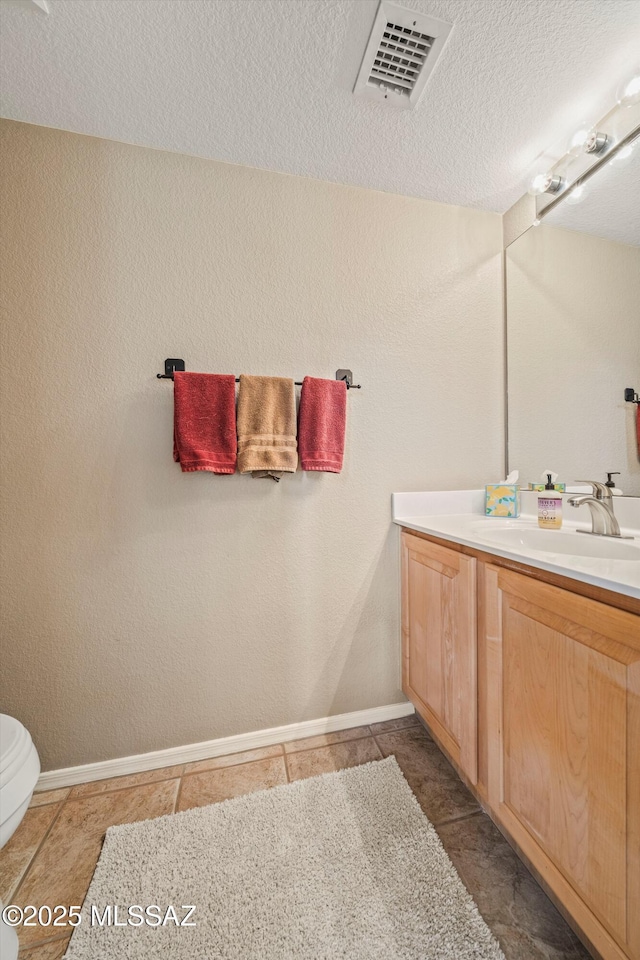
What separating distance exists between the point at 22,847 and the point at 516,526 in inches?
70.8

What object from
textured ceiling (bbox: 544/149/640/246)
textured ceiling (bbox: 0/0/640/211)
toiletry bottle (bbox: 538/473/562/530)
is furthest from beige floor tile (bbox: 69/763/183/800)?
textured ceiling (bbox: 544/149/640/246)

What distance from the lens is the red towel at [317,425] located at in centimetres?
137

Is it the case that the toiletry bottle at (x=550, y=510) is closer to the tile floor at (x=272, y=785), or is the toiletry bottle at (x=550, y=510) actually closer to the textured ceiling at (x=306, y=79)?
the tile floor at (x=272, y=785)

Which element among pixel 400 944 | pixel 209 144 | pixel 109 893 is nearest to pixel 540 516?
pixel 400 944

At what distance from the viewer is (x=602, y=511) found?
117 cm

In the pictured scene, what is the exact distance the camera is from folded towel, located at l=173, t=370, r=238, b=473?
1.25m

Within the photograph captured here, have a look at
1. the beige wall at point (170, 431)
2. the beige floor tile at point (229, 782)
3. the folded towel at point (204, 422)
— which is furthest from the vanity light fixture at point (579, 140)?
the beige floor tile at point (229, 782)

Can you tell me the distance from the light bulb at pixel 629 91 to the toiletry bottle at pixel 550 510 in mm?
1180

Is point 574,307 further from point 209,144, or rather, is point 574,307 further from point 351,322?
point 209,144

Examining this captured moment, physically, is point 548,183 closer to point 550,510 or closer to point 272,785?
point 550,510

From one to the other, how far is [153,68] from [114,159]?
32 cm

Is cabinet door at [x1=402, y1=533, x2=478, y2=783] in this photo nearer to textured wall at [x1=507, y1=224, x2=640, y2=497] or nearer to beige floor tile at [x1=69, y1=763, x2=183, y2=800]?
textured wall at [x1=507, y1=224, x2=640, y2=497]

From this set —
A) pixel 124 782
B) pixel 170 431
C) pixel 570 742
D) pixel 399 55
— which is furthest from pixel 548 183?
pixel 124 782

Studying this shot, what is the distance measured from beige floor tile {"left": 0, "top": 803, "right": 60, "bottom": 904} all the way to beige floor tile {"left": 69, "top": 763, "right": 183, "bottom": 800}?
69 mm
